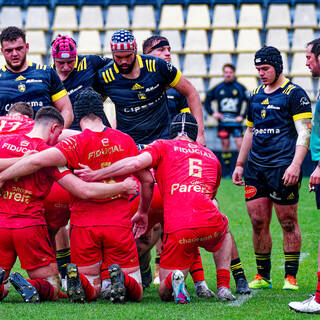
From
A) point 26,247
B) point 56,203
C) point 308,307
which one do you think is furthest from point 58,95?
point 308,307

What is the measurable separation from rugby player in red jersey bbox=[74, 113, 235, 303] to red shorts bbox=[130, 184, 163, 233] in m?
0.36

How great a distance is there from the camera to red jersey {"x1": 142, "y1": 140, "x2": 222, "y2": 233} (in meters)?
5.36

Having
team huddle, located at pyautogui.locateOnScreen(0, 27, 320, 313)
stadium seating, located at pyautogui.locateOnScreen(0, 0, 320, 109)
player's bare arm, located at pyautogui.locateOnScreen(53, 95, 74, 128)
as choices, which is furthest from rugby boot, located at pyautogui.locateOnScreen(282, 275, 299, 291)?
stadium seating, located at pyautogui.locateOnScreen(0, 0, 320, 109)

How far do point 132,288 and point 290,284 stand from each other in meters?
1.89

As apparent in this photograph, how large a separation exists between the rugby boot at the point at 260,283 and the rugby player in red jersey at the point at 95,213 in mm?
1565

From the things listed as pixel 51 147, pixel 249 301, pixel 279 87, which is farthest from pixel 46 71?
pixel 249 301

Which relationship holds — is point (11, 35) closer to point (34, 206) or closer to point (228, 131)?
point (34, 206)

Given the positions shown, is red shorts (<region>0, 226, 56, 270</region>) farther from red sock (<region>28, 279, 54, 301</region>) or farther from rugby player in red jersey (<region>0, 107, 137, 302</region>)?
red sock (<region>28, 279, 54, 301</region>)

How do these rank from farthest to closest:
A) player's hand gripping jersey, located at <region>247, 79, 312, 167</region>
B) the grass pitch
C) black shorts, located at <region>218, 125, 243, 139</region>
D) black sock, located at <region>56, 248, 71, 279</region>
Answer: black shorts, located at <region>218, 125, 243, 139</region> < black sock, located at <region>56, 248, 71, 279</region> < player's hand gripping jersey, located at <region>247, 79, 312, 167</region> < the grass pitch

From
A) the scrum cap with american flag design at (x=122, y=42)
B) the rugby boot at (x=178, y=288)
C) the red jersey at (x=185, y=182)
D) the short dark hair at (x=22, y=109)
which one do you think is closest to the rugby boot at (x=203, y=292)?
the rugby boot at (x=178, y=288)

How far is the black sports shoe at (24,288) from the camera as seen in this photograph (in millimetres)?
5062

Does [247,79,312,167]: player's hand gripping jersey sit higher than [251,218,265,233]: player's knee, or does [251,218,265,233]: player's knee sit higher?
[247,79,312,167]: player's hand gripping jersey

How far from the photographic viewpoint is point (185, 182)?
215 inches

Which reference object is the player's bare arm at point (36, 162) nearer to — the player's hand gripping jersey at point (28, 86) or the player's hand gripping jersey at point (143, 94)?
the player's hand gripping jersey at point (28, 86)
